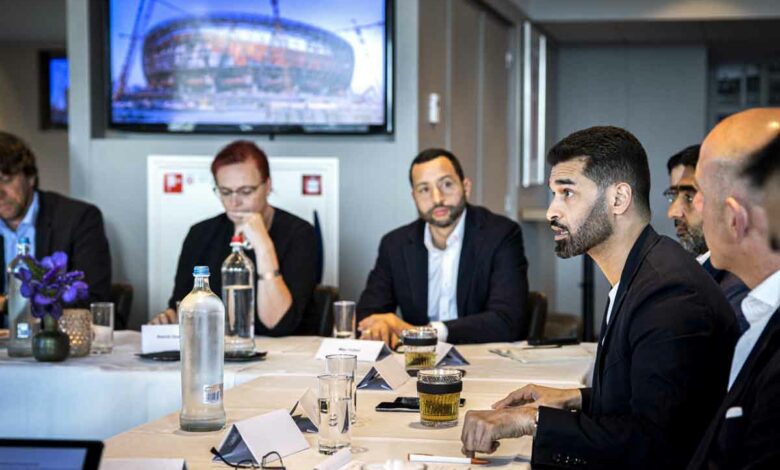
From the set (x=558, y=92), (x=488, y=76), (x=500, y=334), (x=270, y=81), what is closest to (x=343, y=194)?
(x=270, y=81)

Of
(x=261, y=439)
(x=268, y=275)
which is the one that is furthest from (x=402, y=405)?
(x=268, y=275)

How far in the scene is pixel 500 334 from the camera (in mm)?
3848

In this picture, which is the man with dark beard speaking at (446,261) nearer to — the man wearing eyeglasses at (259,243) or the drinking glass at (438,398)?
the man wearing eyeglasses at (259,243)

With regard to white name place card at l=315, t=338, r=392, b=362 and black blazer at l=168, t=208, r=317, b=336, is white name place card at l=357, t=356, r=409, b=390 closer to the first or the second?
white name place card at l=315, t=338, r=392, b=362

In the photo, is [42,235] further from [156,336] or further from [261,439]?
[261,439]

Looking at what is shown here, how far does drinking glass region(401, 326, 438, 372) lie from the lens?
2889 millimetres

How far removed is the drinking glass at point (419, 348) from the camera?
2889 mm

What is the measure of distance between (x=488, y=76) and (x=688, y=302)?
4.81 metres

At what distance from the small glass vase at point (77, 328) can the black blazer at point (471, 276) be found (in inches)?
49.0

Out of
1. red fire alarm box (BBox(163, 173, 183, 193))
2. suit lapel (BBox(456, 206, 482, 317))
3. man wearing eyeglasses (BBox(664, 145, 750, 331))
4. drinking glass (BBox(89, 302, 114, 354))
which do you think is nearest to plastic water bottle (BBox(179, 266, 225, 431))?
drinking glass (BBox(89, 302, 114, 354))

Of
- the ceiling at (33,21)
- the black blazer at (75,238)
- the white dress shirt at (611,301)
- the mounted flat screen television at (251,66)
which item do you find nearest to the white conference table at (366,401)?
the white dress shirt at (611,301)

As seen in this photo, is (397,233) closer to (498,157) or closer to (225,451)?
(225,451)

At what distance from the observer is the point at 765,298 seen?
1.66 m

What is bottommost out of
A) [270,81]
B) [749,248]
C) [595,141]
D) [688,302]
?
[688,302]
